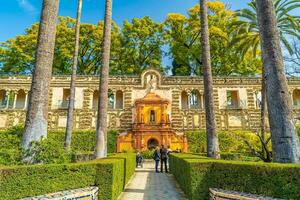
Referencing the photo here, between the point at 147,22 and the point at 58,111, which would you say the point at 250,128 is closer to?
the point at 147,22

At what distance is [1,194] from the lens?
4734 mm

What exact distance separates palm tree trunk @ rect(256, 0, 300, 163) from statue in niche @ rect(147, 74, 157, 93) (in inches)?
900

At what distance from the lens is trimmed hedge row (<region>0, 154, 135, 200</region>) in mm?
4906

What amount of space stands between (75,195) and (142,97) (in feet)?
79.3

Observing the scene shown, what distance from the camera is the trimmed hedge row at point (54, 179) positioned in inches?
193

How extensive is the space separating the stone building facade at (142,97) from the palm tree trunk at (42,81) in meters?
20.7

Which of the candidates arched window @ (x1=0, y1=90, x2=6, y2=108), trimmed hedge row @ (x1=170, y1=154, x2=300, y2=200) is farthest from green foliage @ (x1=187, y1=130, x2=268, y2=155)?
arched window @ (x1=0, y1=90, x2=6, y2=108)

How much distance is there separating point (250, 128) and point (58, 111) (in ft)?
81.7

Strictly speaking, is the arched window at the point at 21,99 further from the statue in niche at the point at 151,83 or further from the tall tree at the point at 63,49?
the statue in niche at the point at 151,83

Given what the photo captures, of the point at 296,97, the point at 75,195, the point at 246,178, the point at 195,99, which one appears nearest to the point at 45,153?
the point at 75,195

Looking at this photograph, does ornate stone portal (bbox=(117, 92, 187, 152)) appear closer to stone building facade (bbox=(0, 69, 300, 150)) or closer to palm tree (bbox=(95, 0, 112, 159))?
stone building facade (bbox=(0, 69, 300, 150))

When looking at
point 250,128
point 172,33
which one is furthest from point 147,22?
point 250,128

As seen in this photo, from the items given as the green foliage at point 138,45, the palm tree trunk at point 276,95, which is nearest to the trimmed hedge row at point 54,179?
the palm tree trunk at point 276,95

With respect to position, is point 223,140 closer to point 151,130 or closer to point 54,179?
point 151,130
